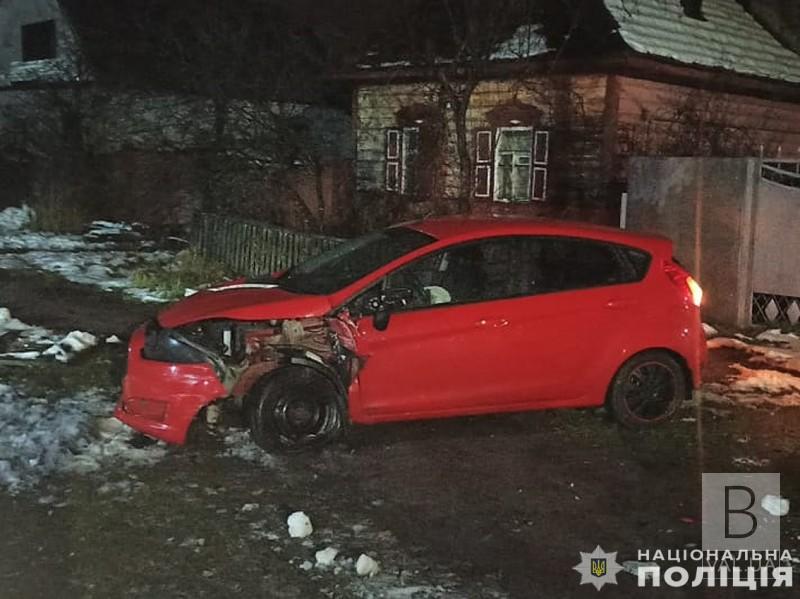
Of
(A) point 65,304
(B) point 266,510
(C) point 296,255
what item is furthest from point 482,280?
(A) point 65,304

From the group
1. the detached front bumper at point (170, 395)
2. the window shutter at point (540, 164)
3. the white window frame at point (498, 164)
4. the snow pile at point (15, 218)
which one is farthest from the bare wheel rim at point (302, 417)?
the snow pile at point (15, 218)

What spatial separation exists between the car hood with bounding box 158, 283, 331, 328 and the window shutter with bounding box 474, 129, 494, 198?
1031 centimetres

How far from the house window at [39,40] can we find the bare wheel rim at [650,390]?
1054 inches

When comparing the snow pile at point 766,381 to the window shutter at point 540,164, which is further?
the window shutter at point 540,164

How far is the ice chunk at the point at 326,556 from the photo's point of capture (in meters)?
4.53

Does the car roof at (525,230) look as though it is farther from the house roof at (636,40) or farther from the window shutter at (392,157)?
the window shutter at (392,157)

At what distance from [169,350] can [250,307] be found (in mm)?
579

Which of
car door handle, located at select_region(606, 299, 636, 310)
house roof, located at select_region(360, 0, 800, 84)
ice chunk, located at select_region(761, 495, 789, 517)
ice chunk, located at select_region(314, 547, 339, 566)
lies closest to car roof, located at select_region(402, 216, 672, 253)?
car door handle, located at select_region(606, 299, 636, 310)

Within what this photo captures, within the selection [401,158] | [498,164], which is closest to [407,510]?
[498,164]

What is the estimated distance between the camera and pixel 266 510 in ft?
17.1

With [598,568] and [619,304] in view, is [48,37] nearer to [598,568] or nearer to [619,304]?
[619,304]

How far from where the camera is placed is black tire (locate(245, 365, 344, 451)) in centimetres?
608

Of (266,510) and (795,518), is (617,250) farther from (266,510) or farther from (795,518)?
(266,510)

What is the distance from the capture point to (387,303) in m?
6.23
